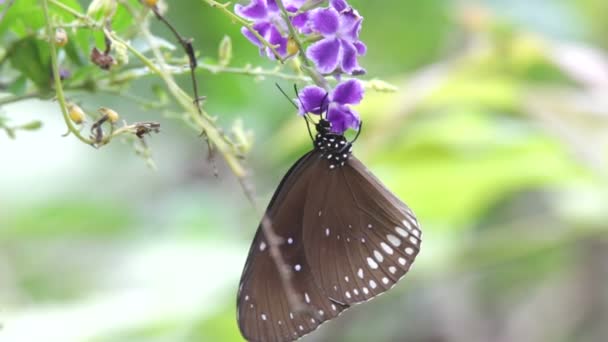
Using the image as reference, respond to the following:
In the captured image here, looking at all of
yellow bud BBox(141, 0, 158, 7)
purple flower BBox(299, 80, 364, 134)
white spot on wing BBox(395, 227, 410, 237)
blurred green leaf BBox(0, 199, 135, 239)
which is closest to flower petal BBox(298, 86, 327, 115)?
purple flower BBox(299, 80, 364, 134)

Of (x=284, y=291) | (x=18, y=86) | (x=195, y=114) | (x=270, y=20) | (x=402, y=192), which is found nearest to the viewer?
(x=195, y=114)

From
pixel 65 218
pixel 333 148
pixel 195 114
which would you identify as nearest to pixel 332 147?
pixel 333 148

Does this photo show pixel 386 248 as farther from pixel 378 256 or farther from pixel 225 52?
pixel 225 52

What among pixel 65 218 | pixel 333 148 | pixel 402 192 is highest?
pixel 65 218

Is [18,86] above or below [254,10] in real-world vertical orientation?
above

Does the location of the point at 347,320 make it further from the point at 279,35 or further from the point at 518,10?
the point at 279,35

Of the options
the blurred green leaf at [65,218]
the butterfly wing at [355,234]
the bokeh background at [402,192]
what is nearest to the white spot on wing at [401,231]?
the butterfly wing at [355,234]

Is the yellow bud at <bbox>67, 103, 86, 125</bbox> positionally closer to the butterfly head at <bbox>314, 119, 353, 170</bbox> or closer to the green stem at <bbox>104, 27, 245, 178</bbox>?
the green stem at <bbox>104, 27, 245, 178</bbox>
